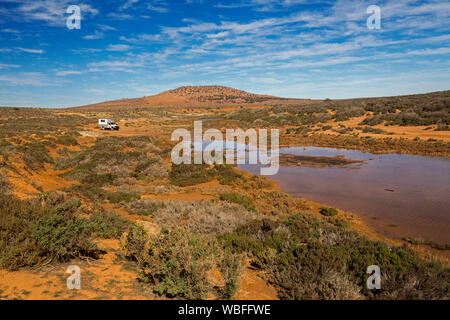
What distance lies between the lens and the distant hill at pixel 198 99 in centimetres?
12708

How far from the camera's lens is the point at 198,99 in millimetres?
140375

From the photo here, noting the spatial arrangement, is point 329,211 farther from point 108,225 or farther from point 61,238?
point 61,238

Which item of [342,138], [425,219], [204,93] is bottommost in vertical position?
[425,219]

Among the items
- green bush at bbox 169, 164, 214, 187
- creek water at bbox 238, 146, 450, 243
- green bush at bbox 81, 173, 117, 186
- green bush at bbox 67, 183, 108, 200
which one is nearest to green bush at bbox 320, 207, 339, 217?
creek water at bbox 238, 146, 450, 243

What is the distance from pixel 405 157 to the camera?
18.2 m

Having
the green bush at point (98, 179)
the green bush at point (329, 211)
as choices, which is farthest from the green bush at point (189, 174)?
the green bush at point (329, 211)

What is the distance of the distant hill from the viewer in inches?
5003

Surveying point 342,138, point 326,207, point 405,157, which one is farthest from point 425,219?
point 342,138

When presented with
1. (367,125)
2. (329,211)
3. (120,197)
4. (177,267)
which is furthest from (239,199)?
(367,125)

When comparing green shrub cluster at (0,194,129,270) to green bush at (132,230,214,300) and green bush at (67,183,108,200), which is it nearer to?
green bush at (132,230,214,300)

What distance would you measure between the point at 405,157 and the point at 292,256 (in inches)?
714

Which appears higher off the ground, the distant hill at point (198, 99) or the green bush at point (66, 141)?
the distant hill at point (198, 99)

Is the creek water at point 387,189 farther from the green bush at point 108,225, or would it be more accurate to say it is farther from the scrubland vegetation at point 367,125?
the green bush at point 108,225
